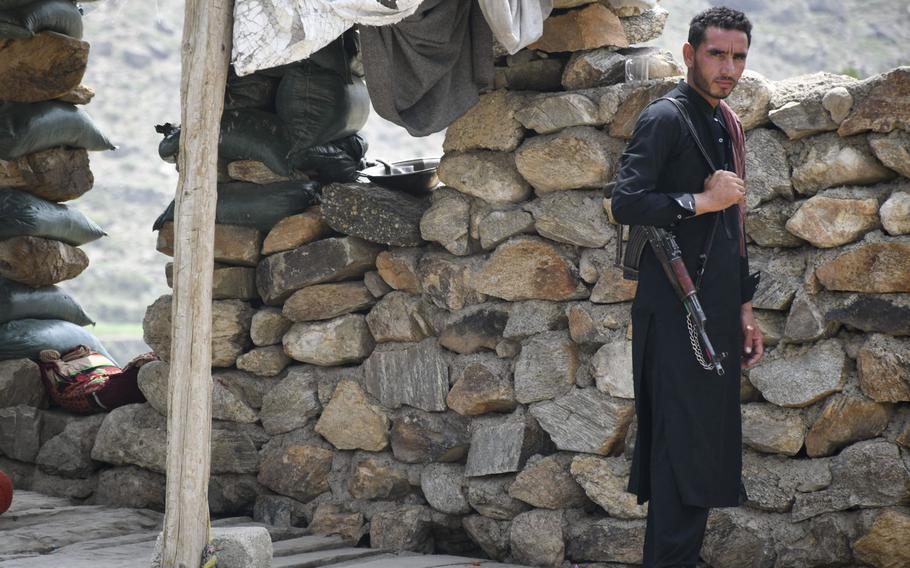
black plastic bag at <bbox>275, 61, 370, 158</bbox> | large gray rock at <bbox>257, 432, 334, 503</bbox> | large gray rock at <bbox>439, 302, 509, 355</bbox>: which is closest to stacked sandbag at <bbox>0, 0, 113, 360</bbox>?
black plastic bag at <bbox>275, 61, 370, 158</bbox>

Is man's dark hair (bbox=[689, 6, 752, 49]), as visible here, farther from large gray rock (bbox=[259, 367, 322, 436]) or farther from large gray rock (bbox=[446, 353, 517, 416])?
large gray rock (bbox=[259, 367, 322, 436])

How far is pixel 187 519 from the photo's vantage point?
11.0 ft

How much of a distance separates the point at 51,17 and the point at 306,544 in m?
2.80

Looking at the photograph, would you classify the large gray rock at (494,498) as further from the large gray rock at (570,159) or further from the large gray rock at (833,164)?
the large gray rock at (833,164)

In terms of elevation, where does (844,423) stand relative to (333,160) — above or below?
below

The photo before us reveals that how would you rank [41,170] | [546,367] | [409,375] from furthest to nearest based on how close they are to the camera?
[41,170] < [409,375] < [546,367]

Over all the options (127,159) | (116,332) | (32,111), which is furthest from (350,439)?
(127,159)

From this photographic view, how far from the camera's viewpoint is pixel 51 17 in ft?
17.3

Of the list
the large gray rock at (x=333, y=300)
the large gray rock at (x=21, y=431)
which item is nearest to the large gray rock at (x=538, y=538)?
the large gray rock at (x=333, y=300)

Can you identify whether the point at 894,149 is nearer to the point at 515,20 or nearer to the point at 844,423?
the point at 844,423

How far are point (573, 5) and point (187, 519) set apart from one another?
2.25 metres

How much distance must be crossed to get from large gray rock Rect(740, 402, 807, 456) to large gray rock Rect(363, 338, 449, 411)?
1198mm

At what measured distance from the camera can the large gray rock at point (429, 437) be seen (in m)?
4.22

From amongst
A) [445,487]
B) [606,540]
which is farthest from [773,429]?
[445,487]
